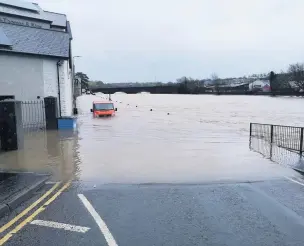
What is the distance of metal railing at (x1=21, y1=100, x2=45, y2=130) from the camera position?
21.1 metres

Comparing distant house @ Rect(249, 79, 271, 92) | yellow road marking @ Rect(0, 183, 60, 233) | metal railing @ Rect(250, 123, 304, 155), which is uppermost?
distant house @ Rect(249, 79, 271, 92)

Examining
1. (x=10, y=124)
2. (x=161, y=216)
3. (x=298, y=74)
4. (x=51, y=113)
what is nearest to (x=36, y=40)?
(x=51, y=113)

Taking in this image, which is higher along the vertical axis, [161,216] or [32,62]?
[32,62]

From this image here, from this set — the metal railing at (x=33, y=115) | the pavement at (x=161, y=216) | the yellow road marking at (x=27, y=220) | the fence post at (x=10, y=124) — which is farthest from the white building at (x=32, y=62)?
the yellow road marking at (x=27, y=220)

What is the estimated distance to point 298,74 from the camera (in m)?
128

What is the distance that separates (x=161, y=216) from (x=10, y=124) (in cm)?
929

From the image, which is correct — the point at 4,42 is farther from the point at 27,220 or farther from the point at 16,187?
the point at 27,220

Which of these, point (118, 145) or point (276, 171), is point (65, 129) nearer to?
point (118, 145)

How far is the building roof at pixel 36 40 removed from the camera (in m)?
21.4

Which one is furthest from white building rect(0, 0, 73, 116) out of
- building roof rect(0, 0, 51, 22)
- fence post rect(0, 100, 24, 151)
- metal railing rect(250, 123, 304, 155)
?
metal railing rect(250, 123, 304, 155)

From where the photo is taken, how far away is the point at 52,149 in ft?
47.9

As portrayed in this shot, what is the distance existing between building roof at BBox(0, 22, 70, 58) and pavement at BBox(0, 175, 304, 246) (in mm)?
15070

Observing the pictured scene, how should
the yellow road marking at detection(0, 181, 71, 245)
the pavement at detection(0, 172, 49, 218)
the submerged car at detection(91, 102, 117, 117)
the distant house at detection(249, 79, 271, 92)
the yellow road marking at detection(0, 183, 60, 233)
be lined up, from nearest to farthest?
the yellow road marking at detection(0, 181, 71, 245)
the yellow road marking at detection(0, 183, 60, 233)
the pavement at detection(0, 172, 49, 218)
the submerged car at detection(91, 102, 117, 117)
the distant house at detection(249, 79, 271, 92)

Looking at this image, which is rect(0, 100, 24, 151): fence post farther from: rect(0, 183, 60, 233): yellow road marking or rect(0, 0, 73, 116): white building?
rect(0, 0, 73, 116): white building
